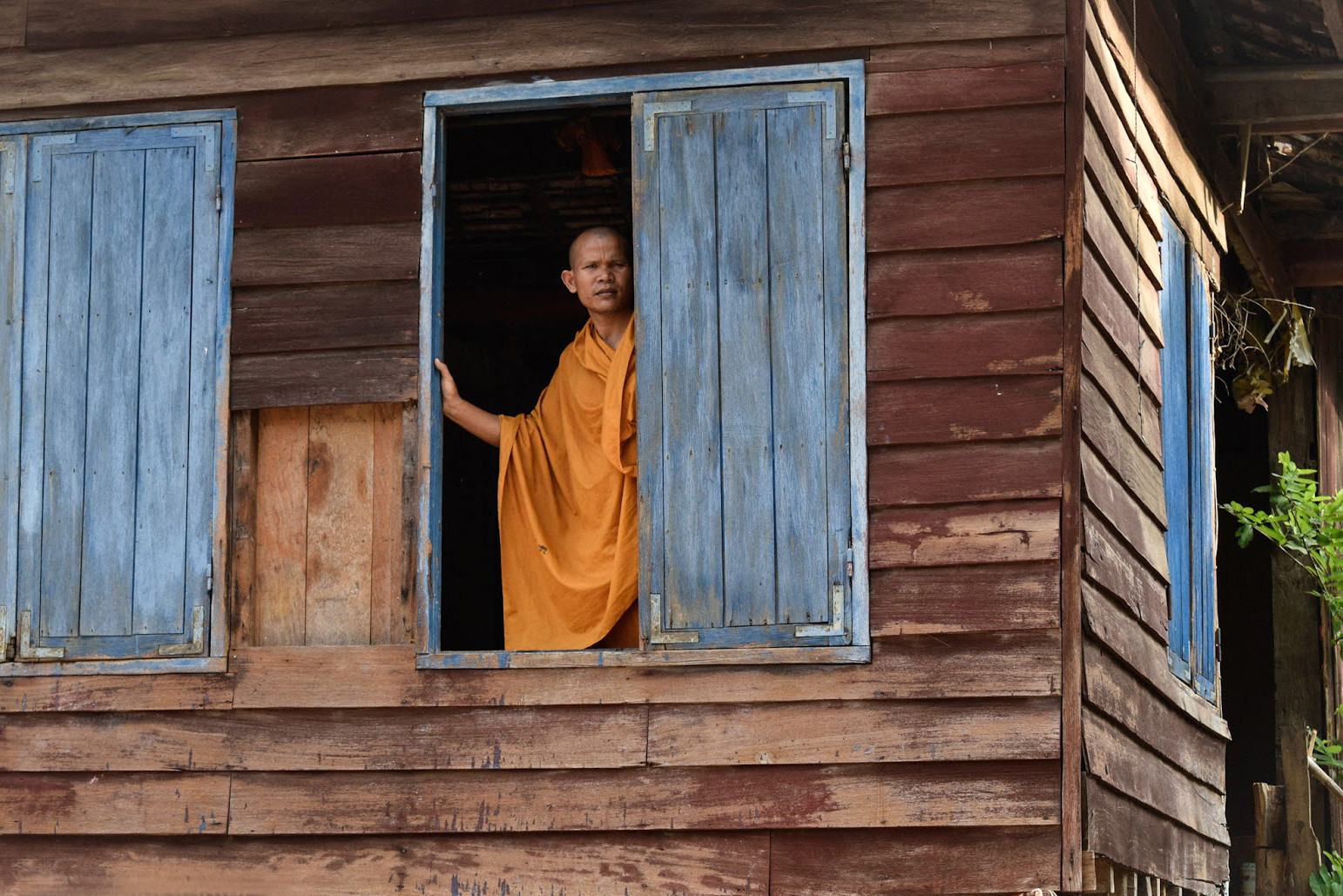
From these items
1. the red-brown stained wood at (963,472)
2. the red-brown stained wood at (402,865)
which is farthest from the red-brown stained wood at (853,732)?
the red-brown stained wood at (963,472)

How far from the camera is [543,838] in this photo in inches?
241

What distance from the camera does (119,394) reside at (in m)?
6.57

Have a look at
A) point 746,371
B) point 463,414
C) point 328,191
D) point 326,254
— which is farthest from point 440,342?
point 746,371

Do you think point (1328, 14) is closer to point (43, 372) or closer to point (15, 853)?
point (43, 372)

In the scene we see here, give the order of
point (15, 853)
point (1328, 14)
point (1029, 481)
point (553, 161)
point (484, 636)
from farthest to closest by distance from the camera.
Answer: point (484, 636)
point (553, 161)
point (1328, 14)
point (15, 853)
point (1029, 481)

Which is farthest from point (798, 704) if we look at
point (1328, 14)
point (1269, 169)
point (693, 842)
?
point (1269, 169)

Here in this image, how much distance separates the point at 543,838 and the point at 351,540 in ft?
3.90

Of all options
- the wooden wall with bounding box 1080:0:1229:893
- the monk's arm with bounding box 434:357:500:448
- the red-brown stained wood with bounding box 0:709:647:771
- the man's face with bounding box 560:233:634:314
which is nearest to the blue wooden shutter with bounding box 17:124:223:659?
the red-brown stained wood with bounding box 0:709:647:771

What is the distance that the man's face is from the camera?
277 inches

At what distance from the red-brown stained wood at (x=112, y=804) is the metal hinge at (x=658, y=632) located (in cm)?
151

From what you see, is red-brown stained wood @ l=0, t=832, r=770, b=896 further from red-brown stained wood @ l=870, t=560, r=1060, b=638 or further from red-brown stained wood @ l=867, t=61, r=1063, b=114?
red-brown stained wood @ l=867, t=61, r=1063, b=114

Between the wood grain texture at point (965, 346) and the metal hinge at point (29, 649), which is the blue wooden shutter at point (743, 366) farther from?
the metal hinge at point (29, 649)

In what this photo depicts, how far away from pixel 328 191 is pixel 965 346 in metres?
2.21

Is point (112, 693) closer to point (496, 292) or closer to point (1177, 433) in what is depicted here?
point (496, 292)
